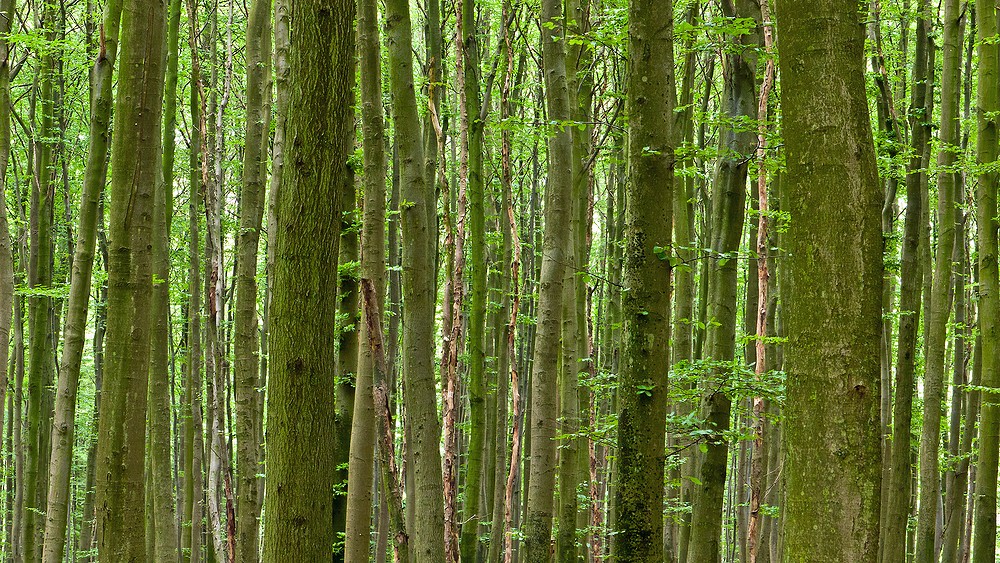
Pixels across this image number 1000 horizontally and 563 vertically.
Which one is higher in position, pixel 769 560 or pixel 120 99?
pixel 120 99

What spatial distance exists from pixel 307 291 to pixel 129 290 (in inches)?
52.2

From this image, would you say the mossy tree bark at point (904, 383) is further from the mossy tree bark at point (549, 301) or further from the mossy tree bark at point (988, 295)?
the mossy tree bark at point (549, 301)

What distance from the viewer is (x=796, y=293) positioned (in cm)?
270

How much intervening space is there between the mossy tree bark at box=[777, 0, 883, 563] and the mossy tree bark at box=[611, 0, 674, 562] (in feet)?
3.87

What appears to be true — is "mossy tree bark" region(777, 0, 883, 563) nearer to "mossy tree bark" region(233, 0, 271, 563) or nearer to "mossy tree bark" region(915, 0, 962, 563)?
"mossy tree bark" region(233, 0, 271, 563)

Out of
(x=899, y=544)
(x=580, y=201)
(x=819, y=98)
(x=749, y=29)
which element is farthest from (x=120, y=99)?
(x=899, y=544)

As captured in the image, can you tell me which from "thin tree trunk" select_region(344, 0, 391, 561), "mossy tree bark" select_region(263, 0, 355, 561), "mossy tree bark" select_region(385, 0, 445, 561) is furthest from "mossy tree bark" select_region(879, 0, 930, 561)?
"mossy tree bark" select_region(263, 0, 355, 561)

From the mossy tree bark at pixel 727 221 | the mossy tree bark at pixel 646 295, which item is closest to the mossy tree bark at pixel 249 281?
the mossy tree bark at pixel 727 221

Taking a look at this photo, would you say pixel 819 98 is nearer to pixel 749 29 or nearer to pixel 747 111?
pixel 749 29

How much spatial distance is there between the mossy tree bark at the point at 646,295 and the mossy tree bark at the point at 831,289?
1.18 metres

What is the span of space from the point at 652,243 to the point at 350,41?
1.63 m

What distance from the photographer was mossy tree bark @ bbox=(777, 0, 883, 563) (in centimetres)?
254

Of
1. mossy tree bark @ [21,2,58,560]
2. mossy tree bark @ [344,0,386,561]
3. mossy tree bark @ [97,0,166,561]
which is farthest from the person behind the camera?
mossy tree bark @ [21,2,58,560]

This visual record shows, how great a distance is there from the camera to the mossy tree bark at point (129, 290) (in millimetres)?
4020
